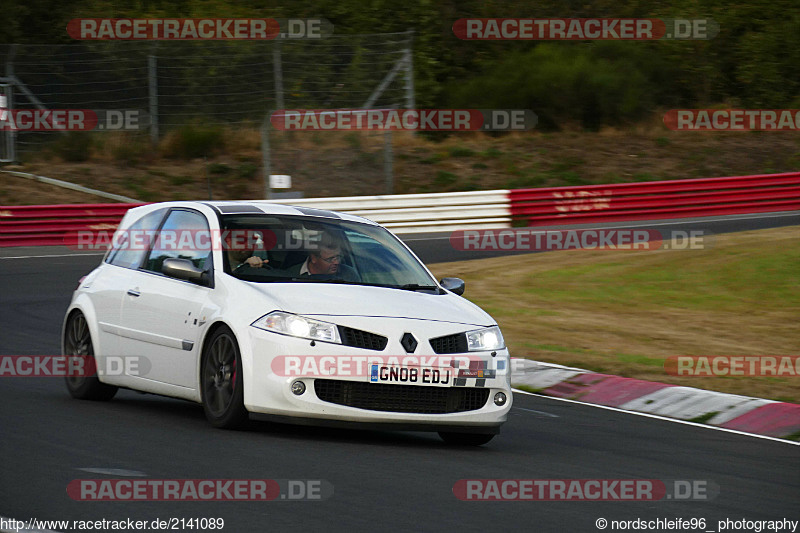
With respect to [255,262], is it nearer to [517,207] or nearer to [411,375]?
[411,375]

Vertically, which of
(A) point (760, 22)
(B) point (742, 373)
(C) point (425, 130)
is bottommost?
(B) point (742, 373)

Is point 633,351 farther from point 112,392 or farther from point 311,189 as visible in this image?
point 311,189

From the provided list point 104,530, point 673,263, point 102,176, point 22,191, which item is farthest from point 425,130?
point 104,530

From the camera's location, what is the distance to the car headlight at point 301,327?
25.2 ft

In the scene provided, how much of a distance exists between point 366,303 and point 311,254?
2.82 ft

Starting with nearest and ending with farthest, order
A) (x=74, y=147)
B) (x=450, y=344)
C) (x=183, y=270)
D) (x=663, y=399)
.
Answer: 1. (x=450, y=344)
2. (x=183, y=270)
3. (x=663, y=399)
4. (x=74, y=147)

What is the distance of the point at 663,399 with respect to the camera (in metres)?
10.8

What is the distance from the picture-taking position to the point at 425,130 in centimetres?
3969

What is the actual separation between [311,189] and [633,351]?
16.0 metres

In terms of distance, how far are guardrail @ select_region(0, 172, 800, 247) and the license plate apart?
17189 millimetres

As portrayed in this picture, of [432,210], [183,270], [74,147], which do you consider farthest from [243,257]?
[74,147]

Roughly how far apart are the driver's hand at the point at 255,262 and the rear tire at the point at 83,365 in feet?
5.69

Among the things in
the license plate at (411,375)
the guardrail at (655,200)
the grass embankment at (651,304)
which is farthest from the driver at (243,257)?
the guardrail at (655,200)

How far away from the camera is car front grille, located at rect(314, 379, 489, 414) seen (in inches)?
304
